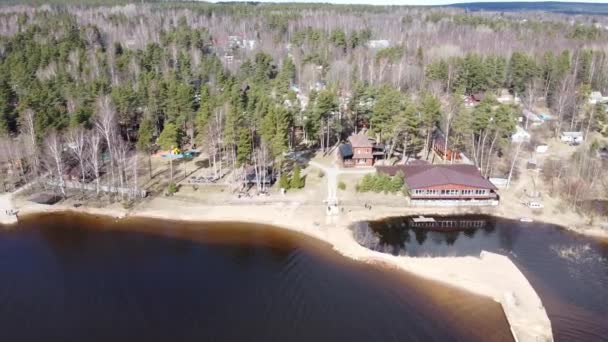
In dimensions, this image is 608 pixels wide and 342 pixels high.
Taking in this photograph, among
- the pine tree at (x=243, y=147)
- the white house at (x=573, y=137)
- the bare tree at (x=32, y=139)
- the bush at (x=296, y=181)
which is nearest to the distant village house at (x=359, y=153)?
the bush at (x=296, y=181)

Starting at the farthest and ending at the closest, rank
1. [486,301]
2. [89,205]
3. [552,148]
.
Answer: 1. [552,148]
2. [89,205]
3. [486,301]

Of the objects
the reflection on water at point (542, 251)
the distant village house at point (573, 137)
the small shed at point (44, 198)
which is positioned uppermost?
the distant village house at point (573, 137)

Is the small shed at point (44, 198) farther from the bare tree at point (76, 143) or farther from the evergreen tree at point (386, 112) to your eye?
the evergreen tree at point (386, 112)

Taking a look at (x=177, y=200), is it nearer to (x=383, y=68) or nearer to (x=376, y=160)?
(x=376, y=160)

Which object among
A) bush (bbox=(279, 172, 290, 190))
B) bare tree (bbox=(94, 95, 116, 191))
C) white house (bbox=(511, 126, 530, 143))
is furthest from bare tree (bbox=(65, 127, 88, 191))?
white house (bbox=(511, 126, 530, 143))

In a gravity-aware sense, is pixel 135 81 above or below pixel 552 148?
above

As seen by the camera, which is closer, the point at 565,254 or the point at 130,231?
the point at 565,254

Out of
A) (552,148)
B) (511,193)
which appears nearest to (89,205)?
(511,193)
